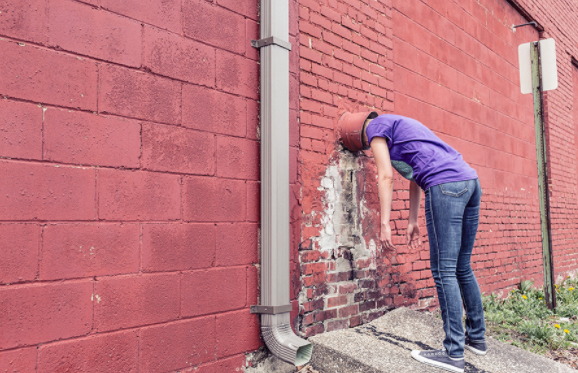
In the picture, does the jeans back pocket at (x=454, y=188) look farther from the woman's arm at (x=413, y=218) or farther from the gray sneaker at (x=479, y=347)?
the gray sneaker at (x=479, y=347)

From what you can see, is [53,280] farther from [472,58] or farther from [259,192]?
[472,58]

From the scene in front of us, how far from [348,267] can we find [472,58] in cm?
325

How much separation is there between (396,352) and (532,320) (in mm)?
2330

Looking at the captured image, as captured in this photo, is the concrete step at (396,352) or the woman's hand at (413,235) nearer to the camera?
the concrete step at (396,352)

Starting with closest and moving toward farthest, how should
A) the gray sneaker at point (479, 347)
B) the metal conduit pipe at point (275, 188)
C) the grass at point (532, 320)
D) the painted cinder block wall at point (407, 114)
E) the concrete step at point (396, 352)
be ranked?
the metal conduit pipe at point (275, 188)
the concrete step at point (396, 352)
the gray sneaker at point (479, 347)
the painted cinder block wall at point (407, 114)
the grass at point (532, 320)

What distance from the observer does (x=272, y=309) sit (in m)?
2.67

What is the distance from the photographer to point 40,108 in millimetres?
1961

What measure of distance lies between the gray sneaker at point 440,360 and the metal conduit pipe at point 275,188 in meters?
0.71

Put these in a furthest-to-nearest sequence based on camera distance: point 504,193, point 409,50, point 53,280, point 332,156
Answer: point 504,193, point 409,50, point 332,156, point 53,280

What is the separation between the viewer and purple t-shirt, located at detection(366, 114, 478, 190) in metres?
2.80

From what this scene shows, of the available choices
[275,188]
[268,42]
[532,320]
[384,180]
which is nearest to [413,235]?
[384,180]

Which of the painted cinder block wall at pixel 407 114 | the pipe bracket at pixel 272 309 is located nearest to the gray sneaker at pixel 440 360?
the painted cinder block wall at pixel 407 114

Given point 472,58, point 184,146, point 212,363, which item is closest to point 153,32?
point 184,146

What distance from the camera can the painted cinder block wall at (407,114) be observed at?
323 centimetres
